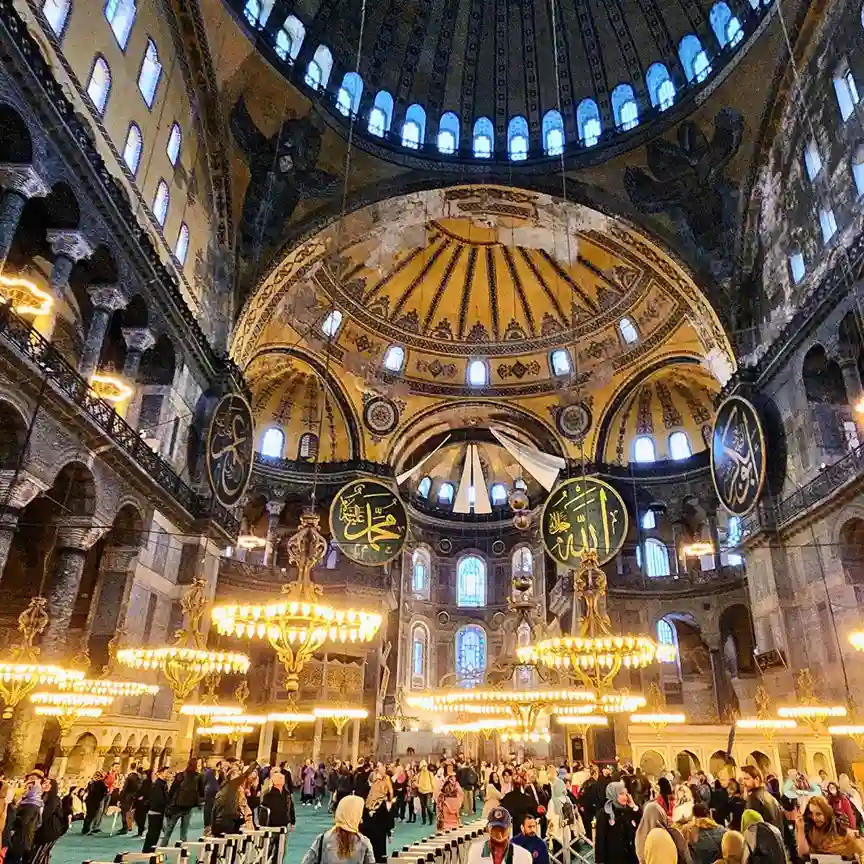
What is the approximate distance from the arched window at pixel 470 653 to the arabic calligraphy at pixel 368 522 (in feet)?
33.1

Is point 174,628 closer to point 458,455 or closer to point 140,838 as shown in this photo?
point 140,838

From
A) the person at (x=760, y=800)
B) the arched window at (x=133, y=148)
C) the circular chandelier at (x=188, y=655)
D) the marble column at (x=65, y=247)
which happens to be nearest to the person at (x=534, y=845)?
the person at (x=760, y=800)

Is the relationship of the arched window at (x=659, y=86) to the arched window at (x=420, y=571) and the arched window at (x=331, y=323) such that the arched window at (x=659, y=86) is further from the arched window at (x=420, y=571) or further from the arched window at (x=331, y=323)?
the arched window at (x=420, y=571)

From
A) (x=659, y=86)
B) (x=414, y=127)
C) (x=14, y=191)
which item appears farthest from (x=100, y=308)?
(x=659, y=86)

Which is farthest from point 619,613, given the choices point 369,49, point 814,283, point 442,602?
point 369,49

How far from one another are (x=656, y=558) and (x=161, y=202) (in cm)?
1741

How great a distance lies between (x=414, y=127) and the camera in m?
18.0

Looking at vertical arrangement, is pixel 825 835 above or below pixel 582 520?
below

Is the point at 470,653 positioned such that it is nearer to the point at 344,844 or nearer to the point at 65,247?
the point at 65,247

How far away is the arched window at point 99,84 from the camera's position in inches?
392

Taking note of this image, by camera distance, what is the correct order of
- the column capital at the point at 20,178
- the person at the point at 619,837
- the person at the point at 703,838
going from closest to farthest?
the person at the point at 703,838 → the person at the point at 619,837 → the column capital at the point at 20,178

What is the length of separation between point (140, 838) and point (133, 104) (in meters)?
11.4

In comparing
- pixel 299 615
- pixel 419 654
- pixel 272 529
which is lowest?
pixel 299 615

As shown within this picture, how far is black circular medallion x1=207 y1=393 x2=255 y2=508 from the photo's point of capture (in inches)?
526
